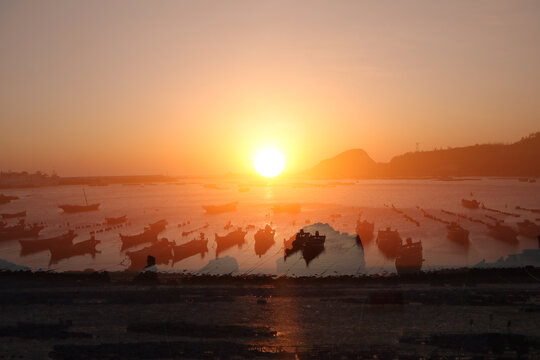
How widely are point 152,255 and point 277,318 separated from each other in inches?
1486

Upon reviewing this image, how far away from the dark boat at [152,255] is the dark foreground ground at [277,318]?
718 inches

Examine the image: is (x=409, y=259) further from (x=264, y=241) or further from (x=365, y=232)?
(x=365, y=232)

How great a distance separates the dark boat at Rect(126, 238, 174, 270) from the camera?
180 feet

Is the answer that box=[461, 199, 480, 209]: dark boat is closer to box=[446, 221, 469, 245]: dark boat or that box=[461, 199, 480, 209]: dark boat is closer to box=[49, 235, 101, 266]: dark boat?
box=[446, 221, 469, 245]: dark boat

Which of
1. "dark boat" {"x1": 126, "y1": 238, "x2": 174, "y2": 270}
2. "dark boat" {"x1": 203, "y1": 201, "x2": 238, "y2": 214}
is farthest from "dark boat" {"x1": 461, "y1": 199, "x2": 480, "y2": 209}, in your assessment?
"dark boat" {"x1": 126, "y1": 238, "x2": 174, "y2": 270}

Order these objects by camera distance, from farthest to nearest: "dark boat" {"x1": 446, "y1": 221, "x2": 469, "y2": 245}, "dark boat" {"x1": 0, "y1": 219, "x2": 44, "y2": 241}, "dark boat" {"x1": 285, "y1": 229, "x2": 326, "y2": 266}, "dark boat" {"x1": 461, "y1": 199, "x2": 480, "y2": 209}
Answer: "dark boat" {"x1": 461, "y1": 199, "x2": 480, "y2": 209}, "dark boat" {"x1": 0, "y1": 219, "x2": 44, "y2": 241}, "dark boat" {"x1": 446, "y1": 221, "x2": 469, "y2": 245}, "dark boat" {"x1": 285, "y1": 229, "x2": 326, "y2": 266}

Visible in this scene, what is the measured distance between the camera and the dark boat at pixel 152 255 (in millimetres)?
54791

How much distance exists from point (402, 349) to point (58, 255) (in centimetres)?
6299

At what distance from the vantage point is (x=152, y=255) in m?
57.7

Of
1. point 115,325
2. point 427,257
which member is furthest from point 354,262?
point 115,325

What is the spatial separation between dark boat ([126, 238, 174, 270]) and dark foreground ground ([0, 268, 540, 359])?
18239 millimetres

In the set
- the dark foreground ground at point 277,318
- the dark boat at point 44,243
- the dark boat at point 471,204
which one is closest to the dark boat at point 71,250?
the dark boat at point 44,243

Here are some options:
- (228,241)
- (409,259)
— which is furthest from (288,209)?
(409,259)

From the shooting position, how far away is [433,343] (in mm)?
20938
